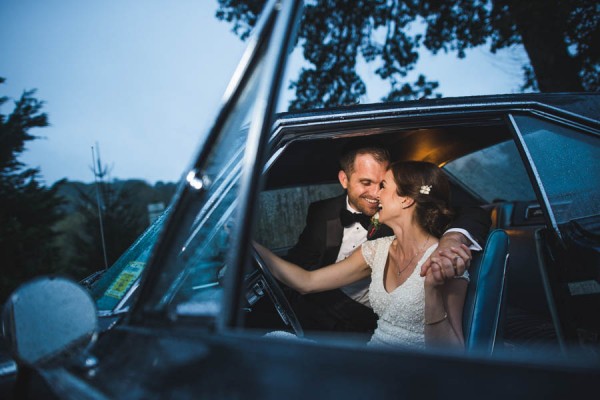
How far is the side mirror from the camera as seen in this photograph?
0.86 meters

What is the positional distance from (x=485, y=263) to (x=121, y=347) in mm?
1488

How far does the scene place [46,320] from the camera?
2.91ft

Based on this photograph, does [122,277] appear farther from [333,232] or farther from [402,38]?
[402,38]

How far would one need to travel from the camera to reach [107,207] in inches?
326

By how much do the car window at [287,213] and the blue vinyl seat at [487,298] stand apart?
5.14 feet

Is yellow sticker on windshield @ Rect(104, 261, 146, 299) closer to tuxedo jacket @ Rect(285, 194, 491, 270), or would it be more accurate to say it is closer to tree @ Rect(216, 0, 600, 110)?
tuxedo jacket @ Rect(285, 194, 491, 270)

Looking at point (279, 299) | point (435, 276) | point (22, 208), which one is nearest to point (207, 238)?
point (279, 299)

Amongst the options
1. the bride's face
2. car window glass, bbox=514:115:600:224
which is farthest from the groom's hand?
the bride's face

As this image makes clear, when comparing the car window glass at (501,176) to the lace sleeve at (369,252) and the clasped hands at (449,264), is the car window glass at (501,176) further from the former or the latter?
the clasped hands at (449,264)

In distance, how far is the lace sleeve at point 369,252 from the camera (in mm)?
2500

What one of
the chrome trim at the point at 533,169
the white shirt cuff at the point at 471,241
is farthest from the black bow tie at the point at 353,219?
the chrome trim at the point at 533,169

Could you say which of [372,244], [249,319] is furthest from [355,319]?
A: [249,319]

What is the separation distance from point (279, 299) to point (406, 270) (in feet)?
2.55

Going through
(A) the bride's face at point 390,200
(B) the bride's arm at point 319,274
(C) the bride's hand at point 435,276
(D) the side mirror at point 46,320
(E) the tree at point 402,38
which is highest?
(E) the tree at point 402,38
